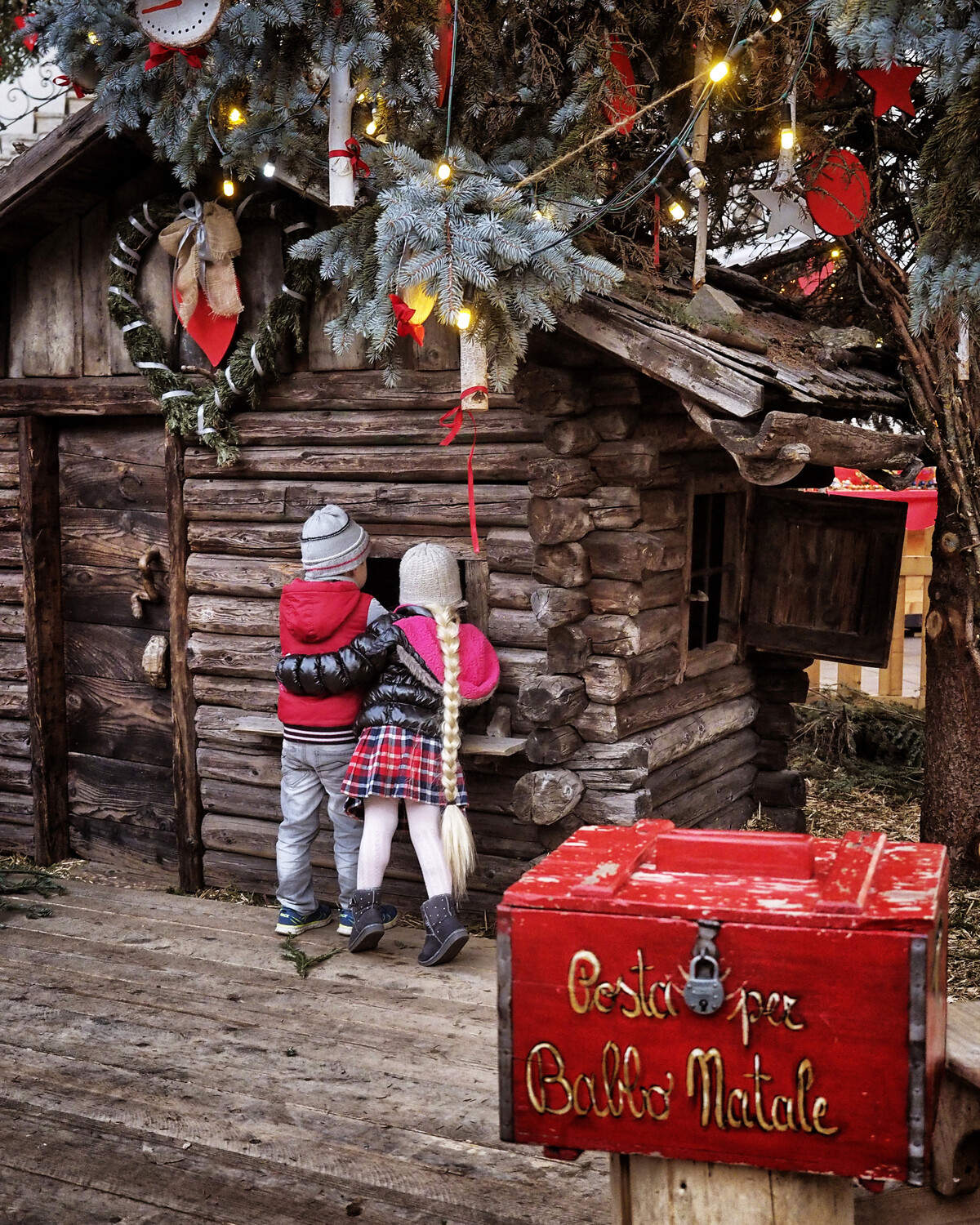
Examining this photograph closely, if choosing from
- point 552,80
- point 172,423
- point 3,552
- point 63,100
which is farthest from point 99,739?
point 63,100

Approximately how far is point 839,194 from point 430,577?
265 centimetres

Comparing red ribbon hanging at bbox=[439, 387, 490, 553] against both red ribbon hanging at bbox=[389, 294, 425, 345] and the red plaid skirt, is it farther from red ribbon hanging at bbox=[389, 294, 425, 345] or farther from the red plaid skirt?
the red plaid skirt

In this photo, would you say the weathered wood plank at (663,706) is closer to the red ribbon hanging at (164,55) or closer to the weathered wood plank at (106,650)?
the weathered wood plank at (106,650)

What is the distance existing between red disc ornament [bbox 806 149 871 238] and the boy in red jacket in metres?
2.65

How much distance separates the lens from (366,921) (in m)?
5.80

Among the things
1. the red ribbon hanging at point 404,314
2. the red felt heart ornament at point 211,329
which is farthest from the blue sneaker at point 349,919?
the red felt heart ornament at point 211,329

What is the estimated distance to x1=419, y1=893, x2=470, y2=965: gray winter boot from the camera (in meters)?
5.68

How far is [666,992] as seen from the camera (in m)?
2.63

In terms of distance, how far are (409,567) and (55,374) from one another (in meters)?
2.75

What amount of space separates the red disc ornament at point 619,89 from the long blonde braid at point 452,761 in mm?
2294

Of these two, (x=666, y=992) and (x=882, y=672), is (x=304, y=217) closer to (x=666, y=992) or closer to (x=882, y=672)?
(x=666, y=992)

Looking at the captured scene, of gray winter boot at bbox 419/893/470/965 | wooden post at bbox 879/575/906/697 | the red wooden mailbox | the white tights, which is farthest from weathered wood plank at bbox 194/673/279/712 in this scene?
wooden post at bbox 879/575/906/697

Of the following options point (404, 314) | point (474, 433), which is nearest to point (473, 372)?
point (404, 314)

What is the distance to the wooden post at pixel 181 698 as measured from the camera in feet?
22.5
